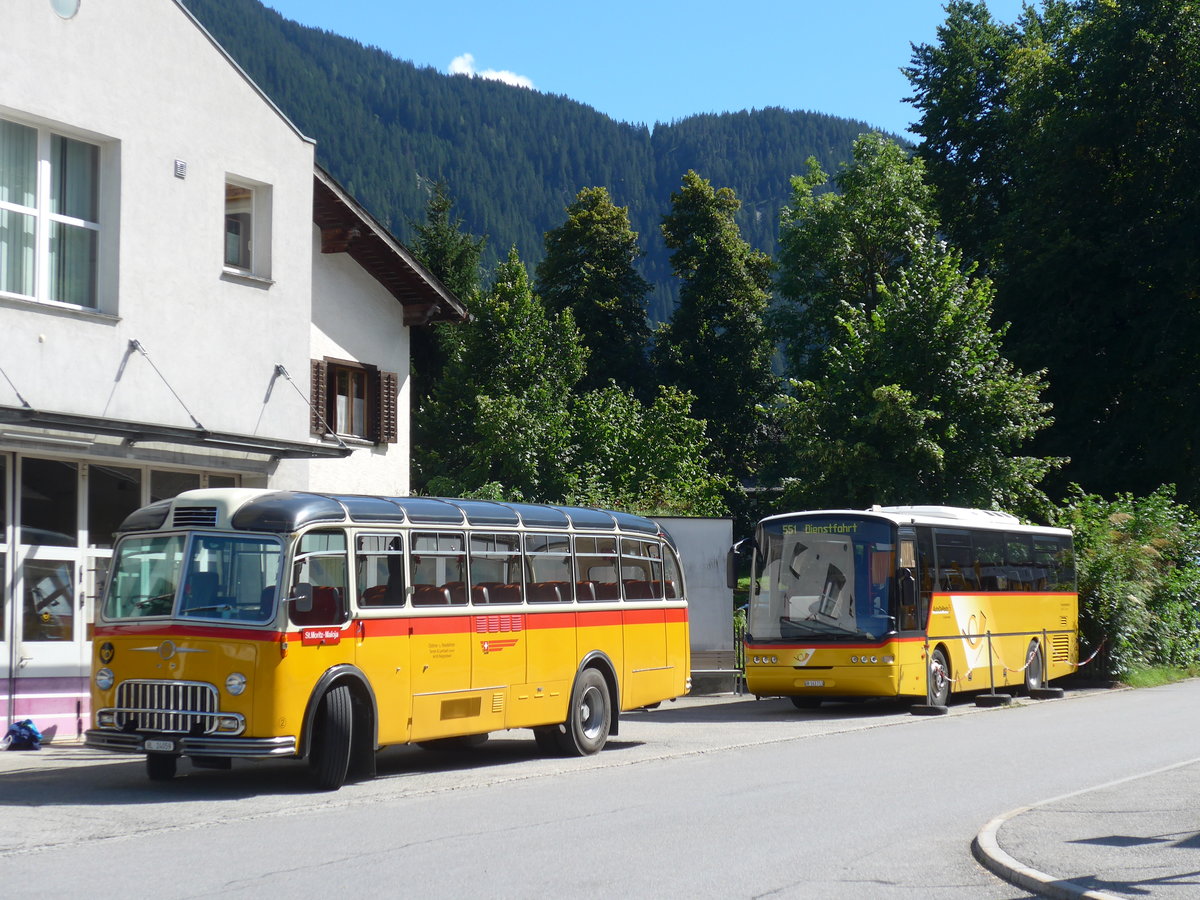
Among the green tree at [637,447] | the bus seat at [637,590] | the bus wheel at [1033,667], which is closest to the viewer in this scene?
the bus seat at [637,590]

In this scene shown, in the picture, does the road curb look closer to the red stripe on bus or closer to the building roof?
the red stripe on bus

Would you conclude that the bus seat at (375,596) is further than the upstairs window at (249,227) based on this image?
No

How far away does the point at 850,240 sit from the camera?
57.4 m

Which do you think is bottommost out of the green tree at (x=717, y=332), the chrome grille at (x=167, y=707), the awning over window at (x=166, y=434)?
the chrome grille at (x=167, y=707)

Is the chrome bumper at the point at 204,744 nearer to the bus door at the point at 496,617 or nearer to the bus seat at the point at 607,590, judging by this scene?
the bus door at the point at 496,617

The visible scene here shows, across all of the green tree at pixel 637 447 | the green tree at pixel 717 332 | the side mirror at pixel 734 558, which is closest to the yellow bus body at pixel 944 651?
the side mirror at pixel 734 558

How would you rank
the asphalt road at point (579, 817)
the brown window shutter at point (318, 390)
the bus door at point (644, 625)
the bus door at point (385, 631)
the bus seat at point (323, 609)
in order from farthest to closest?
the brown window shutter at point (318, 390) → the bus door at point (644, 625) → the bus door at point (385, 631) → the bus seat at point (323, 609) → the asphalt road at point (579, 817)

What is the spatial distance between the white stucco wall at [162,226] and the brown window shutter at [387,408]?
238 inches

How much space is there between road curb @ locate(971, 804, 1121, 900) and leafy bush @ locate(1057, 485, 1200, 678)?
22.7 meters

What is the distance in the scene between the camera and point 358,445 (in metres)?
27.5

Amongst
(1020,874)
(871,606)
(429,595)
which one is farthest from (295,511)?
(871,606)

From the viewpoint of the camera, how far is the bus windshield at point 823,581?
23.1 m

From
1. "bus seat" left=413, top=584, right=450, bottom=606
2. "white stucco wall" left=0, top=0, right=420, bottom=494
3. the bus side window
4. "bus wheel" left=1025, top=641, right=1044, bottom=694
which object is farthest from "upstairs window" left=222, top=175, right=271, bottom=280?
"bus wheel" left=1025, top=641, right=1044, bottom=694

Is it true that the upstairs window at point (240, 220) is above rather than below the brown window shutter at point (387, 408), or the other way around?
above
